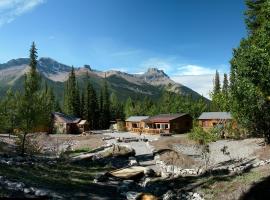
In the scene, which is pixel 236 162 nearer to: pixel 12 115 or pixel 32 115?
pixel 32 115

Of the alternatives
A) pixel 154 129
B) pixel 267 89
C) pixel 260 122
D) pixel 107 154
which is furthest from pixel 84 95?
pixel 267 89

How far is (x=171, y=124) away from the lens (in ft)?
297

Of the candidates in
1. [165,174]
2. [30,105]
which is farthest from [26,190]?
[30,105]

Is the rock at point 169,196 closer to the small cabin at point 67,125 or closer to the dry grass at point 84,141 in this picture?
the dry grass at point 84,141

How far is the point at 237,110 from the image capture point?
44.5 m

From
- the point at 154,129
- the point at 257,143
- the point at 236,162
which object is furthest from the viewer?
the point at 154,129

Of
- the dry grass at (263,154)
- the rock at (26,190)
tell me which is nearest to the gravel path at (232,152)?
the dry grass at (263,154)

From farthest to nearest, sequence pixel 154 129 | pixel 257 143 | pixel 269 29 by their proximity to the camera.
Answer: pixel 154 129, pixel 257 143, pixel 269 29

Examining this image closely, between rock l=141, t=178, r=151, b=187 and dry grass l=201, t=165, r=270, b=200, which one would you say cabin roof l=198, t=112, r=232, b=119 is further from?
dry grass l=201, t=165, r=270, b=200

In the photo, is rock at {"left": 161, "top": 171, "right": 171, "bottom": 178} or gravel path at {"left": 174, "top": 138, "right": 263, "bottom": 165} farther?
gravel path at {"left": 174, "top": 138, "right": 263, "bottom": 165}

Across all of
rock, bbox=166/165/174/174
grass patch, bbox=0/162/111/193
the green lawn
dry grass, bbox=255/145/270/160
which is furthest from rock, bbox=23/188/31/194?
dry grass, bbox=255/145/270/160

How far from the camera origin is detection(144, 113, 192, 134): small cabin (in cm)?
9069

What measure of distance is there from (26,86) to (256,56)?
2492 centimetres

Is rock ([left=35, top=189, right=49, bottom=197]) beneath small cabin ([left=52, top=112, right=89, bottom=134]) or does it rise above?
beneath
